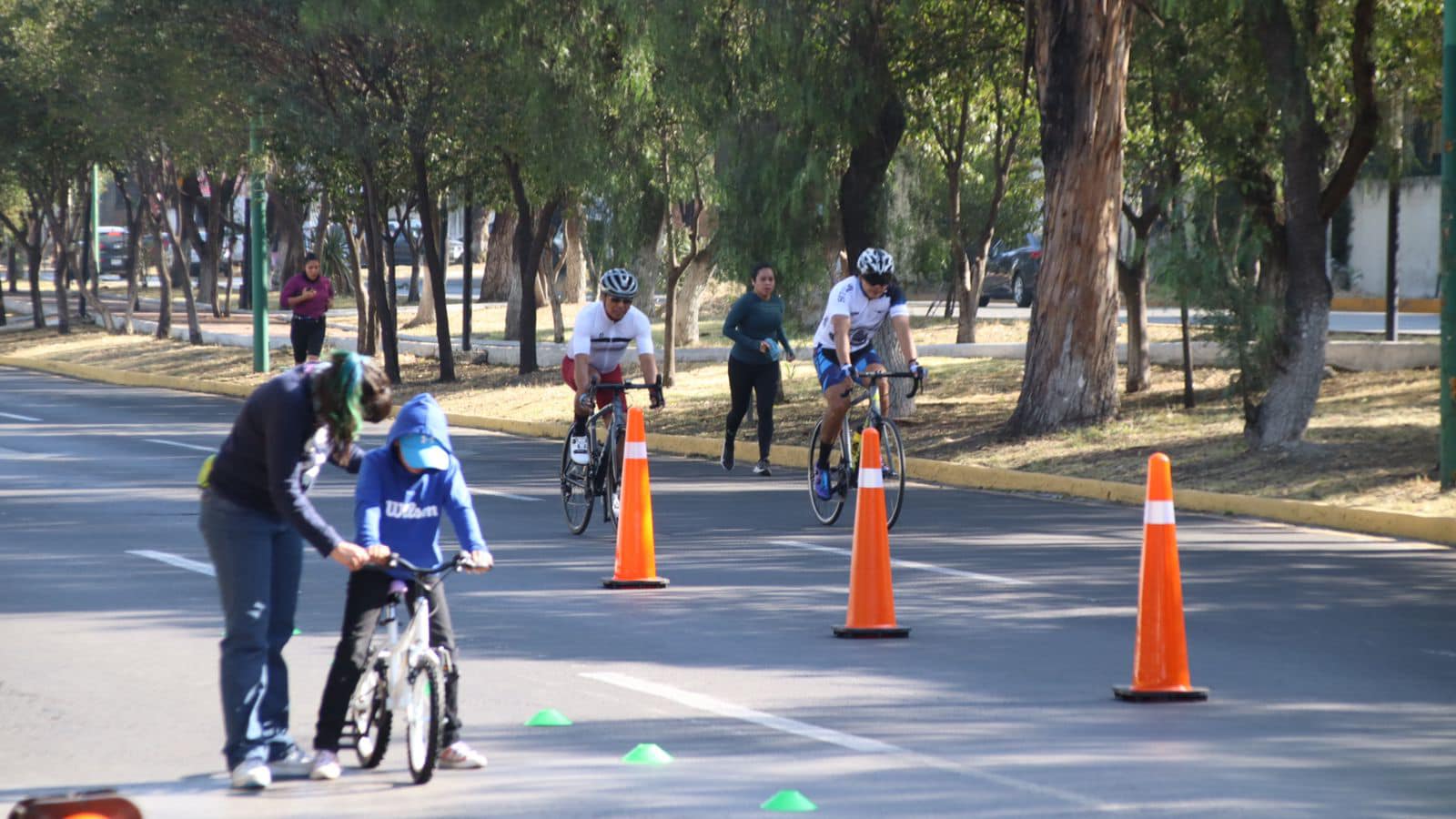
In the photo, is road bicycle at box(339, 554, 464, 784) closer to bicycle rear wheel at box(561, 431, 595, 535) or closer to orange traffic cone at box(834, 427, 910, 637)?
orange traffic cone at box(834, 427, 910, 637)

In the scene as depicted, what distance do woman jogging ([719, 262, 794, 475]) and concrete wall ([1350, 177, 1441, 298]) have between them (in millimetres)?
23160

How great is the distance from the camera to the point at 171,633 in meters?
9.84

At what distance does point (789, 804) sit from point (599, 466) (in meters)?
7.36

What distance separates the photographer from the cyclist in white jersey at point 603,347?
13.6m

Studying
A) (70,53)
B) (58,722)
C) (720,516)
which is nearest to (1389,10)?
(720,516)

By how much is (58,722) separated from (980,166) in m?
25.9

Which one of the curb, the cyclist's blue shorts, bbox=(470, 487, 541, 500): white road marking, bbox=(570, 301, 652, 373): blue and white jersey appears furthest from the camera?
bbox=(470, 487, 541, 500): white road marking

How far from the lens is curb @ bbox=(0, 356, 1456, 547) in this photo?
1405 cm

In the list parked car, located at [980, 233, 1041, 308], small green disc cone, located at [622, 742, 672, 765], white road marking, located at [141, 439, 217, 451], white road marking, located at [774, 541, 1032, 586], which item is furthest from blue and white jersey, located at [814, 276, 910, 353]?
parked car, located at [980, 233, 1041, 308]

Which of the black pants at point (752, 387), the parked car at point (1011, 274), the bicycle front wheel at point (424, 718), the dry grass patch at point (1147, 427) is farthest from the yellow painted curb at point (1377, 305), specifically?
the bicycle front wheel at point (424, 718)

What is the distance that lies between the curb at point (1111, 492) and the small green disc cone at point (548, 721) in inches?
319

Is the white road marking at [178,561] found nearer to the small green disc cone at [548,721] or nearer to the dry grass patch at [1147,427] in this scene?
the small green disc cone at [548,721]

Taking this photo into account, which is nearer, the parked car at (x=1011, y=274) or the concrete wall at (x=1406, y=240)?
the concrete wall at (x=1406, y=240)

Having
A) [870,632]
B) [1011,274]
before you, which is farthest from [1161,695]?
[1011,274]
